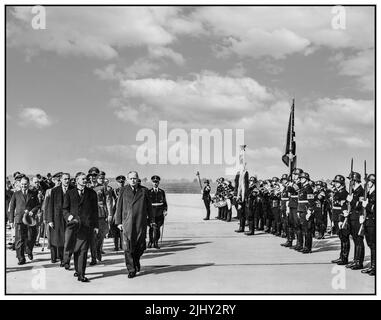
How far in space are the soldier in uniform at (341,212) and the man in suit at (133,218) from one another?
4.26m

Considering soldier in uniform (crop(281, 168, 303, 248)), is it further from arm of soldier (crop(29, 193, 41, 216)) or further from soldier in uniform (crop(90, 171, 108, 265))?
arm of soldier (crop(29, 193, 41, 216))

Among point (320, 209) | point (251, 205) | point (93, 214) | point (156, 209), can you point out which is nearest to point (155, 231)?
point (156, 209)

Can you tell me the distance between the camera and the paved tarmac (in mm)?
8484

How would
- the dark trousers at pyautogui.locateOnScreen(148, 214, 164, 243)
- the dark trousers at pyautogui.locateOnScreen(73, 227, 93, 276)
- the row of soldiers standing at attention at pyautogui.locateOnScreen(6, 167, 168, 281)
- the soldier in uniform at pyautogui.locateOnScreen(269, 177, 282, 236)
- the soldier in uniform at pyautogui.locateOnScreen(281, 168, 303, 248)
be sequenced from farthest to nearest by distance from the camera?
the soldier in uniform at pyautogui.locateOnScreen(269, 177, 282, 236) → the dark trousers at pyautogui.locateOnScreen(148, 214, 164, 243) → the soldier in uniform at pyautogui.locateOnScreen(281, 168, 303, 248) → the row of soldiers standing at attention at pyautogui.locateOnScreen(6, 167, 168, 281) → the dark trousers at pyautogui.locateOnScreen(73, 227, 93, 276)

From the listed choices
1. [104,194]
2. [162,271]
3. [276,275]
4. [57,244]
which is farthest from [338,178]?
[57,244]

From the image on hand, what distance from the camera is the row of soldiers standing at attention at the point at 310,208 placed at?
31.9 ft

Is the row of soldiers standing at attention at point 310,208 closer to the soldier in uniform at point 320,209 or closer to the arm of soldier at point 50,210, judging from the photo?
the soldier in uniform at point 320,209

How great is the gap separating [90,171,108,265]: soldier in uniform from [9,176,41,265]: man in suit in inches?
56.3

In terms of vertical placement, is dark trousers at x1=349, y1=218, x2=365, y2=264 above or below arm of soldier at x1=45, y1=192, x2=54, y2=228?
below

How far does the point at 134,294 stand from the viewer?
8.00 m

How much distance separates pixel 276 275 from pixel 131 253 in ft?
9.29

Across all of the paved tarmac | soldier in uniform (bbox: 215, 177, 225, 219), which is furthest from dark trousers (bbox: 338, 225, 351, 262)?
soldier in uniform (bbox: 215, 177, 225, 219)

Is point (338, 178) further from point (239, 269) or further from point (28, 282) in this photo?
point (28, 282)

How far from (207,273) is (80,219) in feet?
8.94
